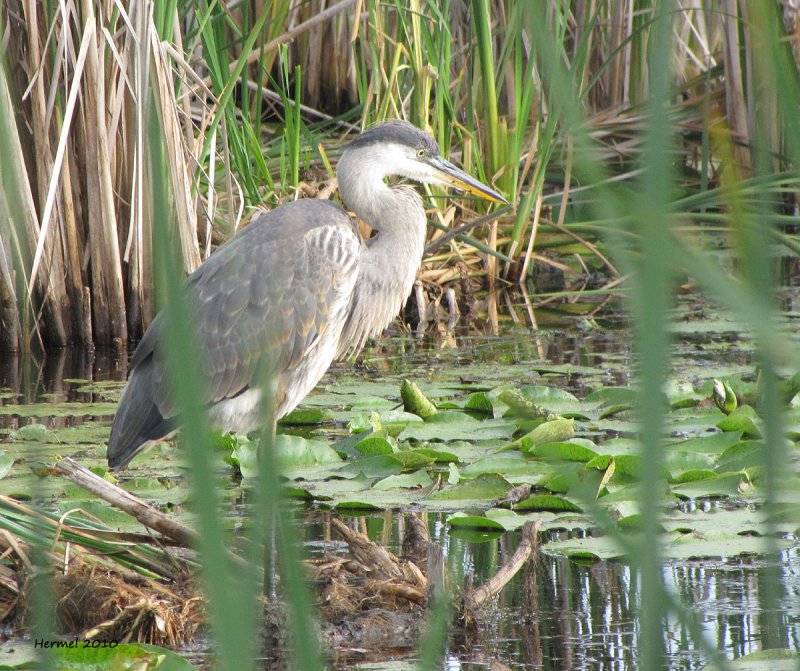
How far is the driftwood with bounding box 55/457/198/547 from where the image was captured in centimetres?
297

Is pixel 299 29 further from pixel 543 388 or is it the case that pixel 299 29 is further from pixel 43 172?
pixel 543 388

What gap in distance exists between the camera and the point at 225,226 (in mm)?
5965

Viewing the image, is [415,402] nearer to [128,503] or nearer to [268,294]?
[268,294]

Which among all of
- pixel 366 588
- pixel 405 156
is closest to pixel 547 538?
pixel 366 588

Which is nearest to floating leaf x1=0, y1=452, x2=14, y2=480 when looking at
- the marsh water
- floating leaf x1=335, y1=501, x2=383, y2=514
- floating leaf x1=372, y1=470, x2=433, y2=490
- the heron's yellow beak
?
the marsh water

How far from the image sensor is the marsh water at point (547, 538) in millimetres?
2699

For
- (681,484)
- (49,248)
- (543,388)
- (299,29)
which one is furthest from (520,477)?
(299,29)

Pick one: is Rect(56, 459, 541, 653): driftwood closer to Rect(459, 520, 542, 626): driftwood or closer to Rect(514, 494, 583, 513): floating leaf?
Rect(459, 520, 542, 626): driftwood

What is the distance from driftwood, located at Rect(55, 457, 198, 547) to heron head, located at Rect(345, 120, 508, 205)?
1798 mm

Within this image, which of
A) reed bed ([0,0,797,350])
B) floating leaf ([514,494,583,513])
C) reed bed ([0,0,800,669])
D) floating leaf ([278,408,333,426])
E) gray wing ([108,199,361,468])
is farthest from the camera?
reed bed ([0,0,797,350])

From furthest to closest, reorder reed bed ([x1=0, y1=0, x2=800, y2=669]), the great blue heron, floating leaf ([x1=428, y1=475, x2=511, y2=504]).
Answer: the great blue heron → floating leaf ([x1=428, y1=475, x2=511, y2=504]) → reed bed ([x1=0, y1=0, x2=800, y2=669])

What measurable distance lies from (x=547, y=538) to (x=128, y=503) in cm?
121

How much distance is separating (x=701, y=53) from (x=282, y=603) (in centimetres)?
725

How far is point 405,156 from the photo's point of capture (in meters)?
4.50
